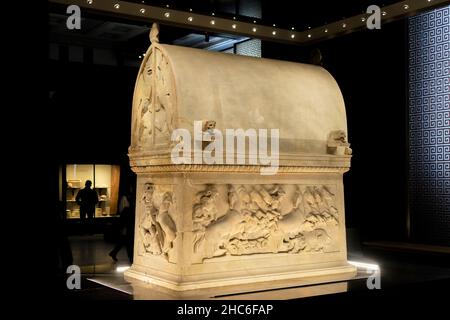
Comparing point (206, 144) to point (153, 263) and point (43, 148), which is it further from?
point (43, 148)

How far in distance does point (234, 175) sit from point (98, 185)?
29.2 ft

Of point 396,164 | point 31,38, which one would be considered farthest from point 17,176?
point 396,164

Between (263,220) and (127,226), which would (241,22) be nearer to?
(263,220)

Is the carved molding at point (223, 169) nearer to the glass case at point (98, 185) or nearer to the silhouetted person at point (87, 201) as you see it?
the silhouetted person at point (87, 201)

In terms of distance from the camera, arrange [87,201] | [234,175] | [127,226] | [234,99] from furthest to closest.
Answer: [87,201] → [127,226] → [234,99] → [234,175]

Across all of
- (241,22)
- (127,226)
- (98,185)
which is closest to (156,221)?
(127,226)

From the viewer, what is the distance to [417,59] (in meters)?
9.98

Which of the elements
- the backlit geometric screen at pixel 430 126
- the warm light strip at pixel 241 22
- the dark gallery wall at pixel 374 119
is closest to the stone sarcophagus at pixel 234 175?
the warm light strip at pixel 241 22

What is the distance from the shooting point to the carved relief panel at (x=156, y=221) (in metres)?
6.14

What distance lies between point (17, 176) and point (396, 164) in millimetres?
8005

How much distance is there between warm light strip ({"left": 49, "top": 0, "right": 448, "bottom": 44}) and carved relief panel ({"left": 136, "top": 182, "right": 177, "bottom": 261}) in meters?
2.05

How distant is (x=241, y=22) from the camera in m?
8.05

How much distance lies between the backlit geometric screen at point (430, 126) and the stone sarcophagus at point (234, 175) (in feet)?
9.66

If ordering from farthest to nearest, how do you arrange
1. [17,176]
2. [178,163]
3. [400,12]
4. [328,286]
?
1. [400,12]
2. [328,286]
3. [178,163]
4. [17,176]
